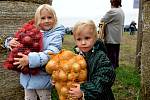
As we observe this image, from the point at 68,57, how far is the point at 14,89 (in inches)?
72.1

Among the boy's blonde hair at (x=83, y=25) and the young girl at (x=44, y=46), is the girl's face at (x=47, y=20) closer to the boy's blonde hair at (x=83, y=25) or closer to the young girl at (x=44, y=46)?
the young girl at (x=44, y=46)

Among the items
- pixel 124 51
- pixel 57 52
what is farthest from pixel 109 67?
pixel 124 51

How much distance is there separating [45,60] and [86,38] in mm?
502

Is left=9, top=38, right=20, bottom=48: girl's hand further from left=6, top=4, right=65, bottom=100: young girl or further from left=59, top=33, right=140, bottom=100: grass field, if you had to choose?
left=59, top=33, right=140, bottom=100: grass field

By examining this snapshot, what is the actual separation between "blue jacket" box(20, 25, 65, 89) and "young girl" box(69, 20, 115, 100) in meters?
0.39

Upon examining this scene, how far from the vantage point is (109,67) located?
3.54 meters

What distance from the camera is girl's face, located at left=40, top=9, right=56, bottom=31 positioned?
4.14 meters

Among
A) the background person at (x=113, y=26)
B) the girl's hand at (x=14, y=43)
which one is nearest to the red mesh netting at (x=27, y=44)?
the girl's hand at (x=14, y=43)

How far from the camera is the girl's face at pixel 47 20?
4141 mm

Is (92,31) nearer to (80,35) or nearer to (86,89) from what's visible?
(80,35)

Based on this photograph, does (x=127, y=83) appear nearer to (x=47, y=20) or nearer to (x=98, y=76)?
(x=47, y=20)

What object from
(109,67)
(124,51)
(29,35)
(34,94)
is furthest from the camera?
(124,51)

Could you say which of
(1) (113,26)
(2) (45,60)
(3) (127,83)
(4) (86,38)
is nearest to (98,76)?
(4) (86,38)

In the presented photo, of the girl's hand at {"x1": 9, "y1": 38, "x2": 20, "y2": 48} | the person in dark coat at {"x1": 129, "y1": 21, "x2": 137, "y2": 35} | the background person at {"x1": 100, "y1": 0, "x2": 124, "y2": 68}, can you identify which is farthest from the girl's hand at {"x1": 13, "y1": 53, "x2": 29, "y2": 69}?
the person in dark coat at {"x1": 129, "y1": 21, "x2": 137, "y2": 35}
